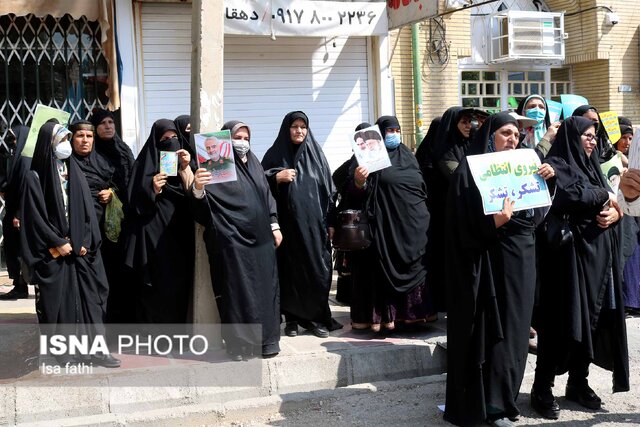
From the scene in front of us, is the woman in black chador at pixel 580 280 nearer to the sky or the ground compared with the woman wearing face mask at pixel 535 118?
nearer to the ground

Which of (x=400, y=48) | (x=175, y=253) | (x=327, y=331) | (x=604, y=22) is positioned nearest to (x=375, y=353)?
(x=327, y=331)

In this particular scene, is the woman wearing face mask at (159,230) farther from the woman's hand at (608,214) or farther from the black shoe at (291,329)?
the woman's hand at (608,214)

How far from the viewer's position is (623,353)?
4.11 m

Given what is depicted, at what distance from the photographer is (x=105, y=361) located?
4496 mm

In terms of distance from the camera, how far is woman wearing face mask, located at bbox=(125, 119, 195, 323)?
475 centimetres

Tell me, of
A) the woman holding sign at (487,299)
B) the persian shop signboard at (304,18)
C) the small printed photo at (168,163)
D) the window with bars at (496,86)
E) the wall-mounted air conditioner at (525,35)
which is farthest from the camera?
the window with bars at (496,86)

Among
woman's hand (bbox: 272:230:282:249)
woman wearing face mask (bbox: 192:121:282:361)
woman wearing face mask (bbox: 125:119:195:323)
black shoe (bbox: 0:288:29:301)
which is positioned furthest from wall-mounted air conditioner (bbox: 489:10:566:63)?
black shoe (bbox: 0:288:29:301)

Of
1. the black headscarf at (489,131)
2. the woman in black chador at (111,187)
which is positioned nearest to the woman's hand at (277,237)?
the woman in black chador at (111,187)

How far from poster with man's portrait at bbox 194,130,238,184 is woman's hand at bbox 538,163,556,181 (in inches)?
72.5

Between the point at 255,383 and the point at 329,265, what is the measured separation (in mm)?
1108

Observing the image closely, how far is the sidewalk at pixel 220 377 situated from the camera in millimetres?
4098

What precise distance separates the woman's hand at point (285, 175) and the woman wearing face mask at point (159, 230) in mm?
666

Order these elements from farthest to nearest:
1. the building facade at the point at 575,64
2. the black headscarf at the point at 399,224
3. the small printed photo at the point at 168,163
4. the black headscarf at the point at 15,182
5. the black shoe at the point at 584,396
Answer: the building facade at the point at 575,64 → the black headscarf at the point at 15,182 → the black headscarf at the point at 399,224 → the small printed photo at the point at 168,163 → the black shoe at the point at 584,396

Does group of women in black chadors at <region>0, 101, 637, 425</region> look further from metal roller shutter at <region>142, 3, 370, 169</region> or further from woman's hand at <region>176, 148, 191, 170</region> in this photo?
metal roller shutter at <region>142, 3, 370, 169</region>
